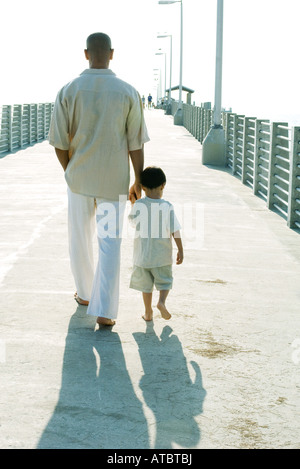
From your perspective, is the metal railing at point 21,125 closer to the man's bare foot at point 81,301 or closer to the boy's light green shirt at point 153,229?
the man's bare foot at point 81,301

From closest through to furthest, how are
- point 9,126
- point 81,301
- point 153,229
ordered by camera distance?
point 153,229
point 81,301
point 9,126

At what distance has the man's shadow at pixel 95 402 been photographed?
11.3 feet

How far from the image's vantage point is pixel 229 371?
441 centimetres

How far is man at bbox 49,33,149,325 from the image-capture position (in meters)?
4.94

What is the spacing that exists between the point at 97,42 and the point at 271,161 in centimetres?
693

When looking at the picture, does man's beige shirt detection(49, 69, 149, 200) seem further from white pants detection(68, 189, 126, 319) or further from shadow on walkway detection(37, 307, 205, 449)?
shadow on walkway detection(37, 307, 205, 449)

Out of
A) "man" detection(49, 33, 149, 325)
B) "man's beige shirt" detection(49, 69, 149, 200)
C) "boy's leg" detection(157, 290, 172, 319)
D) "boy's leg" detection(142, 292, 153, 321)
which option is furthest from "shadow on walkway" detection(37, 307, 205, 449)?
"man's beige shirt" detection(49, 69, 149, 200)

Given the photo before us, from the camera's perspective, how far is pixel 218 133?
61.7ft

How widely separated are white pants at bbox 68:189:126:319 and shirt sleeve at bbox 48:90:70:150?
0.36m

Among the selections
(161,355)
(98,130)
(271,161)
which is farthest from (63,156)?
(271,161)

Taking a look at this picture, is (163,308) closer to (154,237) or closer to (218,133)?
(154,237)

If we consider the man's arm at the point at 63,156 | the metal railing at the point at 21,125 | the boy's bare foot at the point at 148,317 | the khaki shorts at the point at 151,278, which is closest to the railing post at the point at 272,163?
the boy's bare foot at the point at 148,317

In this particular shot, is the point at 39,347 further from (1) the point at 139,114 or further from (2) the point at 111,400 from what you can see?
(1) the point at 139,114

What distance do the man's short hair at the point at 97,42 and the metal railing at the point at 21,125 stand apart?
1752cm
